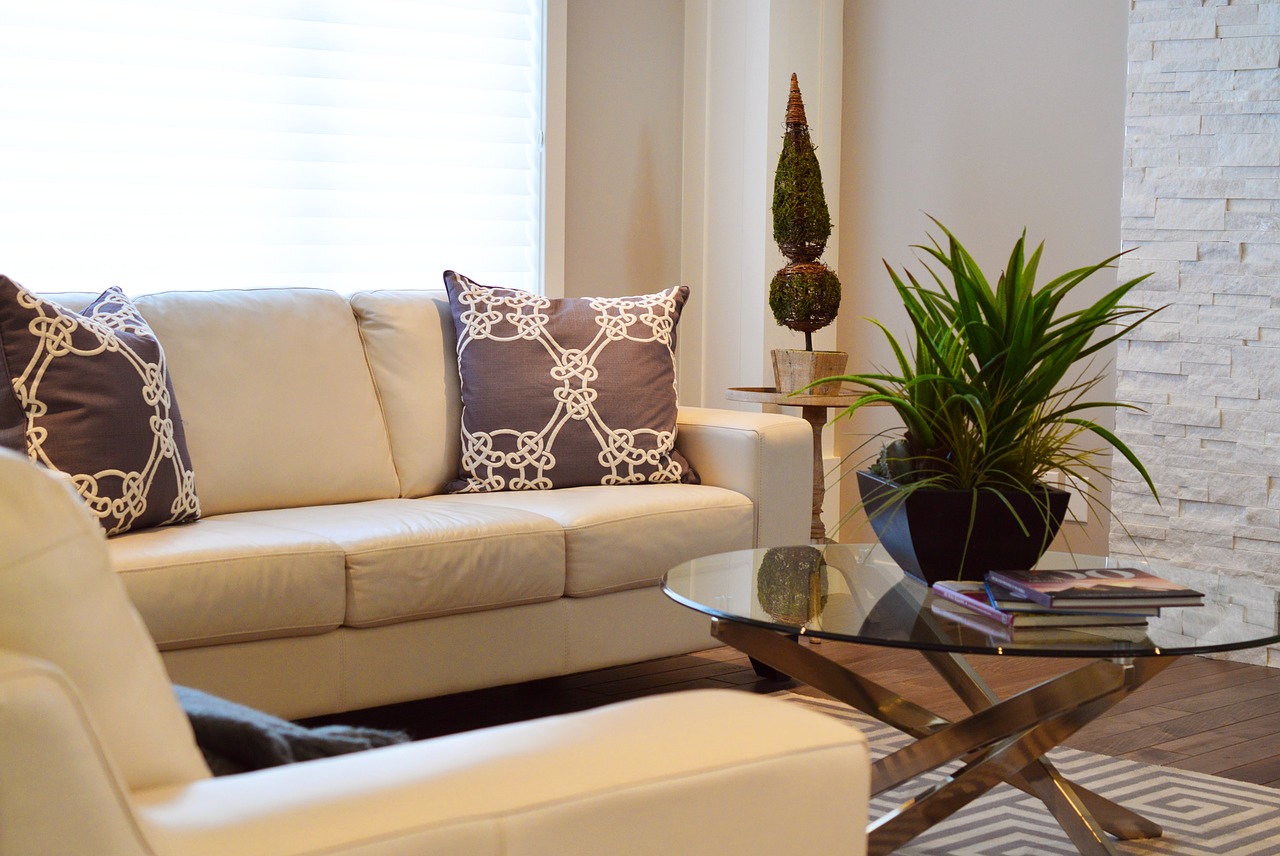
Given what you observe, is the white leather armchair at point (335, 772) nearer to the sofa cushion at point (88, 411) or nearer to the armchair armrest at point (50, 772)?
the armchair armrest at point (50, 772)

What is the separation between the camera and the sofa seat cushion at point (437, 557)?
234 cm

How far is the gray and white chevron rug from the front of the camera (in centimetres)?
205

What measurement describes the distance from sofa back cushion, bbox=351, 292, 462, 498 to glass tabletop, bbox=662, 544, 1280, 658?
1.04 m

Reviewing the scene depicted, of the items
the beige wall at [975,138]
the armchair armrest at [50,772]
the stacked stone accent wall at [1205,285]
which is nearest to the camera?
the armchair armrest at [50,772]

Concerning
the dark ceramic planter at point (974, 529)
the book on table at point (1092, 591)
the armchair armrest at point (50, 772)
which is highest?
the armchair armrest at point (50, 772)

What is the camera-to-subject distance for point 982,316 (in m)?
1.93

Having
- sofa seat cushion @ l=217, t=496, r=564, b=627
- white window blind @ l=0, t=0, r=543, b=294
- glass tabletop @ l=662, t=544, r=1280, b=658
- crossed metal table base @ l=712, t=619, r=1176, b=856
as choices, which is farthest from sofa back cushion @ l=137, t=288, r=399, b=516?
crossed metal table base @ l=712, t=619, r=1176, b=856

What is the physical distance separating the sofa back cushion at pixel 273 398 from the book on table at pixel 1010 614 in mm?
1549

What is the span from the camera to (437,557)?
2.40 m

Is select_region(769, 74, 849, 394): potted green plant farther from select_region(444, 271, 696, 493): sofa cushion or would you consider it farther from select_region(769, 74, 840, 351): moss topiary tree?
select_region(444, 271, 696, 493): sofa cushion

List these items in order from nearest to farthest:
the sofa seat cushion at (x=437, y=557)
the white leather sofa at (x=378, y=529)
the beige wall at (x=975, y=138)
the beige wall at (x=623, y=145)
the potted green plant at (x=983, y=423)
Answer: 1. the potted green plant at (x=983, y=423)
2. the white leather sofa at (x=378, y=529)
3. the sofa seat cushion at (x=437, y=557)
4. the beige wall at (x=975, y=138)
5. the beige wall at (x=623, y=145)

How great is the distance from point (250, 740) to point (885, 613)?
105 cm

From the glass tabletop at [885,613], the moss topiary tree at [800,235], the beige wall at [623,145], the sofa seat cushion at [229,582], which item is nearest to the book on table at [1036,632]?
the glass tabletop at [885,613]

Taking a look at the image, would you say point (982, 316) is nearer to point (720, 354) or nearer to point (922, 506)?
point (922, 506)
